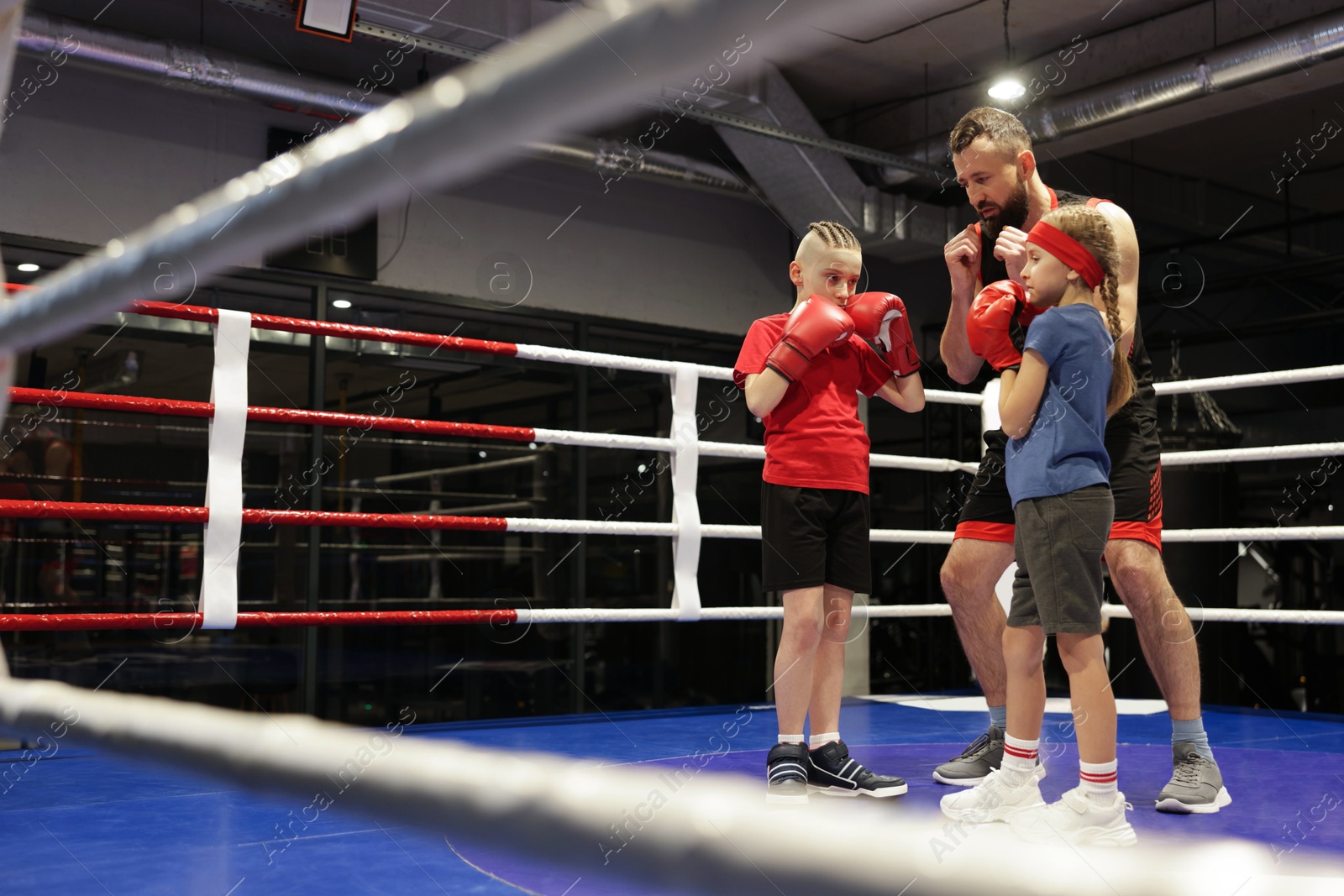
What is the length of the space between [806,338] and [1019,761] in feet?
2.38

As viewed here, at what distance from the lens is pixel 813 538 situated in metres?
1.87

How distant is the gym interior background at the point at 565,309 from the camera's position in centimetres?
464

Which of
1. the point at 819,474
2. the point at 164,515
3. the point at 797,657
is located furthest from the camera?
the point at 164,515

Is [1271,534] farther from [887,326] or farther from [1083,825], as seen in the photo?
[1083,825]

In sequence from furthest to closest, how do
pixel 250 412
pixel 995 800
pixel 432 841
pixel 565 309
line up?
pixel 565 309
pixel 250 412
pixel 995 800
pixel 432 841

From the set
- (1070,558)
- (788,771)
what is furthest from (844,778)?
(1070,558)

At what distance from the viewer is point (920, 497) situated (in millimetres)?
7590

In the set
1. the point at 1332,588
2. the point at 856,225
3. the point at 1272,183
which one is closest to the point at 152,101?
the point at 856,225

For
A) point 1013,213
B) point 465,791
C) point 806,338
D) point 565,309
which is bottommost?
point 465,791

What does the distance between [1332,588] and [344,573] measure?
20.1 ft

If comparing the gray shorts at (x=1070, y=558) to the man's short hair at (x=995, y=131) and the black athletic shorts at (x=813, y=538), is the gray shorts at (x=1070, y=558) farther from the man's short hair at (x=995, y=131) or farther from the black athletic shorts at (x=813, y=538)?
the man's short hair at (x=995, y=131)

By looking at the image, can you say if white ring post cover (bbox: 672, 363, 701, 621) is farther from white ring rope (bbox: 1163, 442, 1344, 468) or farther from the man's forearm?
white ring rope (bbox: 1163, 442, 1344, 468)

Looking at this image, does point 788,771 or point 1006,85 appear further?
point 1006,85

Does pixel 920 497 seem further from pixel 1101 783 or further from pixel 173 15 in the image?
pixel 1101 783
